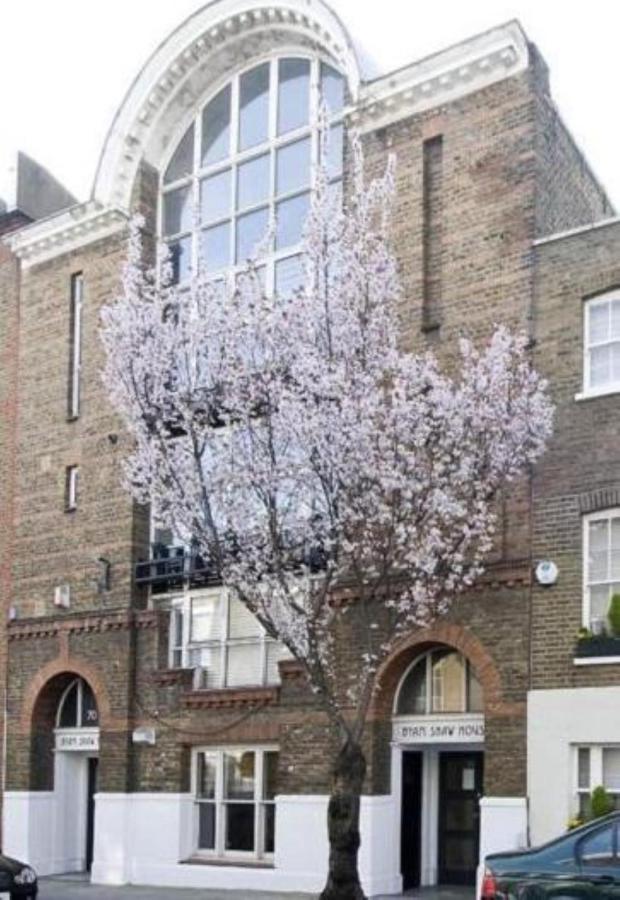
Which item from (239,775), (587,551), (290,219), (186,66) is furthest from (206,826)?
(186,66)

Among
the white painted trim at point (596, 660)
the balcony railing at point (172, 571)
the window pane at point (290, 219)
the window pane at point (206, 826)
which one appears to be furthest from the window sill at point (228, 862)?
the window pane at point (290, 219)

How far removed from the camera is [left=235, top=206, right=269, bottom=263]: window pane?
23.8 metres

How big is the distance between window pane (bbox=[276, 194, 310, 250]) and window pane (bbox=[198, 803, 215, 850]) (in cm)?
935

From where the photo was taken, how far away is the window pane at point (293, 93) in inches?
930

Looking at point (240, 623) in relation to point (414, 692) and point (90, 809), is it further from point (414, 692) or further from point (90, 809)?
point (90, 809)

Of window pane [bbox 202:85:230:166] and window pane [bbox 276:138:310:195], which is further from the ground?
window pane [bbox 202:85:230:166]

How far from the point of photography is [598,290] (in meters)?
18.8

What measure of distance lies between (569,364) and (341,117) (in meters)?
6.26

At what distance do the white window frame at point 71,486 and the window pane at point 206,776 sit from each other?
526cm

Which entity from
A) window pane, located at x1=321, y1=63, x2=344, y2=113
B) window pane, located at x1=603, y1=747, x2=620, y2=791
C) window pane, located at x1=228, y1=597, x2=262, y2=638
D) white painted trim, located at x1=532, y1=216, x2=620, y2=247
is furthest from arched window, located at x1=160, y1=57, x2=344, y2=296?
window pane, located at x1=603, y1=747, x2=620, y2=791

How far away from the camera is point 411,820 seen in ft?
68.3

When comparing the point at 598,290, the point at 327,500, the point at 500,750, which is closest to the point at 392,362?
the point at 327,500

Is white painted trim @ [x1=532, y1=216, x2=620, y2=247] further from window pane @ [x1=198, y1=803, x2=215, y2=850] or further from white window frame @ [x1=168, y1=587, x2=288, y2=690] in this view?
window pane @ [x1=198, y1=803, x2=215, y2=850]

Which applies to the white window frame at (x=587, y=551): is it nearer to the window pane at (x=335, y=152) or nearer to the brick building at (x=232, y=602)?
the brick building at (x=232, y=602)
